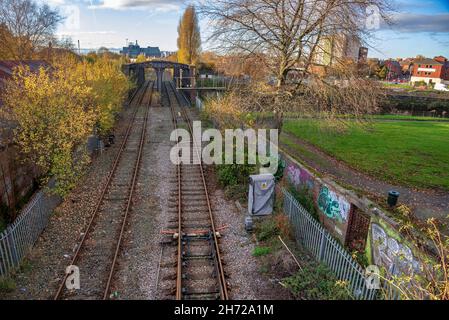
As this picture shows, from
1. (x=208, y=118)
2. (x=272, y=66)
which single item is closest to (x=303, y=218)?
(x=272, y=66)

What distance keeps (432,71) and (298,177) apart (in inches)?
4353

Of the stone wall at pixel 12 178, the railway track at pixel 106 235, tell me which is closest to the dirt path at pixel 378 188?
the railway track at pixel 106 235

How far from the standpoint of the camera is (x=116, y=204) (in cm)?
1349

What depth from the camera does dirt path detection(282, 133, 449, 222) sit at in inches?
549

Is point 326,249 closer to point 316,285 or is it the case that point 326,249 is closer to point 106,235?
point 316,285

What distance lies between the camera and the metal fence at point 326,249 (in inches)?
299

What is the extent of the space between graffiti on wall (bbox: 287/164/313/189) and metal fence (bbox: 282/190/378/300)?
987 millimetres

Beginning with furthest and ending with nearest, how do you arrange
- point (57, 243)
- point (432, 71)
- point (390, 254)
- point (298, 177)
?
point (432, 71), point (298, 177), point (57, 243), point (390, 254)

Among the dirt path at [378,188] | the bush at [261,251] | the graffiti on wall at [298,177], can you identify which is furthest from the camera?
the dirt path at [378,188]

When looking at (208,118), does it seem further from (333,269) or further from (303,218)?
(333,269)

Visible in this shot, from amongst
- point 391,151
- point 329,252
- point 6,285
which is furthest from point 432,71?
point 6,285

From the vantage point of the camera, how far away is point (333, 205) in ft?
35.1

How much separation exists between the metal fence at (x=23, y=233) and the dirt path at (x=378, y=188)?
994cm

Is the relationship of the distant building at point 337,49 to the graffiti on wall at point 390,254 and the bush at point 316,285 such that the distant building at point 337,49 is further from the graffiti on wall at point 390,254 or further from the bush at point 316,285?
the bush at point 316,285
